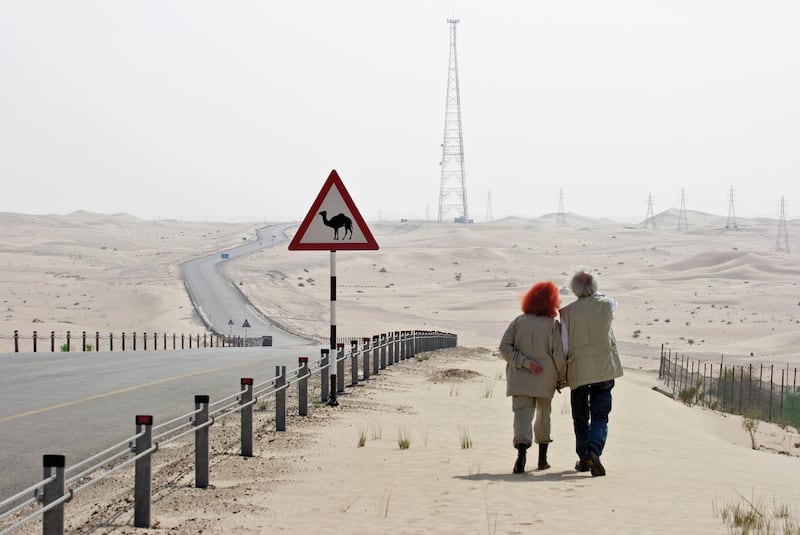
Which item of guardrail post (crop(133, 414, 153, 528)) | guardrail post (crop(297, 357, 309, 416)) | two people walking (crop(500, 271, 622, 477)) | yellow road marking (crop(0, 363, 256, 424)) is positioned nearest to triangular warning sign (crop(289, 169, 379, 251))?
guardrail post (crop(297, 357, 309, 416))

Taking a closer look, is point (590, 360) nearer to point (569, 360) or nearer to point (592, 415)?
point (569, 360)

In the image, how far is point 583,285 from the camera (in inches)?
427

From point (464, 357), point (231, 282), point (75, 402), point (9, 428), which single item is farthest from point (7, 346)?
point (231, 282)

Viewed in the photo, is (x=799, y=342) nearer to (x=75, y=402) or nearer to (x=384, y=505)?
(x=75, y=402)

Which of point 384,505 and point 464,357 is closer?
point 384,505

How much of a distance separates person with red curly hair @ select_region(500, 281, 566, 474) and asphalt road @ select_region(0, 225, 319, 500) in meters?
4.36

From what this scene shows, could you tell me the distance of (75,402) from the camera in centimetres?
1667

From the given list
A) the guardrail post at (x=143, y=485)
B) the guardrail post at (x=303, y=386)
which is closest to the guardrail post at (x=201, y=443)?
the guardrail post at (x=143, y=485)

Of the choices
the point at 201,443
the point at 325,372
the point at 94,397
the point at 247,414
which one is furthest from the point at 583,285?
→ the point at 94,397

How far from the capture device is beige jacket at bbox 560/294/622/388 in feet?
35.0

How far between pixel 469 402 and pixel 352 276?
104671 mm

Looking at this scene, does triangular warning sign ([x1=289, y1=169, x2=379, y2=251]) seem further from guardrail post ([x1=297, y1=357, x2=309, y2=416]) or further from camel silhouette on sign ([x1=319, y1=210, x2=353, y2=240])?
guardrail post ([x1=297, y1=357, x2=309, y2=416])

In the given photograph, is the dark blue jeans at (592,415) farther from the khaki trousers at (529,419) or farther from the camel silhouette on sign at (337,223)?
the camel silhouette on sign at (337,223)

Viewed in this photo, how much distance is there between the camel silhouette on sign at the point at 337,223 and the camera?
14297 mm
